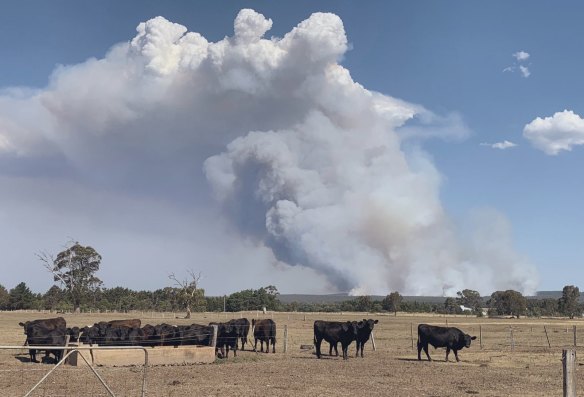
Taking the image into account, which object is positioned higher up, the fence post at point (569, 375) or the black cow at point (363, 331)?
the fence post at point (569, 375)

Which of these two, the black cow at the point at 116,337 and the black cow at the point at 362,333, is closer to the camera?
the black cow at the point at 116,337

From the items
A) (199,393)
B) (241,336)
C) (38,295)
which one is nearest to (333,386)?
(199,393)

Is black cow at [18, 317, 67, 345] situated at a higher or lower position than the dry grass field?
higher

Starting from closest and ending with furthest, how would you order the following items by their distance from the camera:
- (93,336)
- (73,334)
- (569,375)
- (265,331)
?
1. (569,375)
2. (93,336)
3. (73,334)
4. (265,331)

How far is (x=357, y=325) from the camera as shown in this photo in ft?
83.4

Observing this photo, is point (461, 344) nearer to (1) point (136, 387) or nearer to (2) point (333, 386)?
(2) point (333, 386)

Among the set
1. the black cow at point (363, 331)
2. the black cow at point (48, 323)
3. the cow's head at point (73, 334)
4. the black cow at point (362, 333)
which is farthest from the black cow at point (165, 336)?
the black cow at point (363, 331)

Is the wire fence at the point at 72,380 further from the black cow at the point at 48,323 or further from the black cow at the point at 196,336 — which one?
the black cow at the point at 196,336

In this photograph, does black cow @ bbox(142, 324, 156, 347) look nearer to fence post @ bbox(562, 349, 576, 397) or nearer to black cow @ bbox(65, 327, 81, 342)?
black cow @ bbox(65, 327, 81, 342)

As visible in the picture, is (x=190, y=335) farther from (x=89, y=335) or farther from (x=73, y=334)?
(x=73, y=334)

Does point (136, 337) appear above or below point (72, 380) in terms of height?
above

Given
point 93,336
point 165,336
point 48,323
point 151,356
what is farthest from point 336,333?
point 48,323

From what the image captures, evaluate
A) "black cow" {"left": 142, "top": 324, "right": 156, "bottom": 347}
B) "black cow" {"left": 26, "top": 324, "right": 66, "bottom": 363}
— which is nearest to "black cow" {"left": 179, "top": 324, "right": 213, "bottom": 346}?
"black cow" {"left": 142, "top": 324, "right": 156, "bottom": 347}

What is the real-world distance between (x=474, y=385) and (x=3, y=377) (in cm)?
1457
